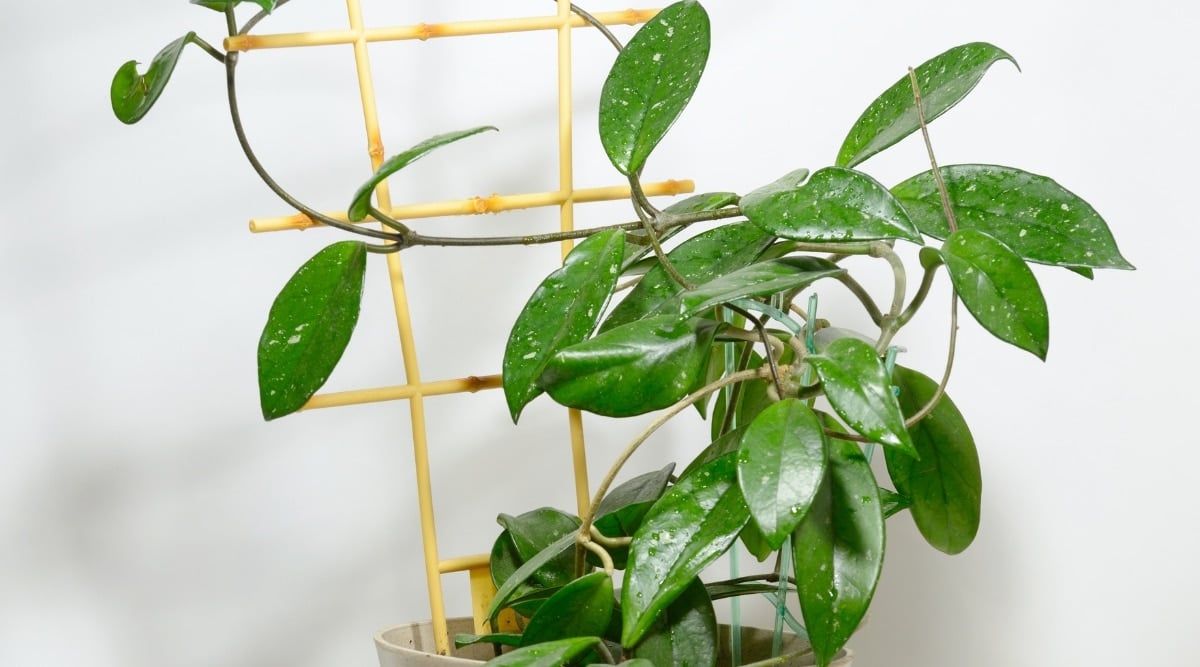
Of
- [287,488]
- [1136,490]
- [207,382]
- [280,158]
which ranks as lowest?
[1136,490]

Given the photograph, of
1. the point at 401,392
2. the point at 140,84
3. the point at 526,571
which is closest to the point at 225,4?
the point at 140,84

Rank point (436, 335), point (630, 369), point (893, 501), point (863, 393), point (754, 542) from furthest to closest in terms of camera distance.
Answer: point (436, 335) → point (754, 542) → point (893, 501) → point (630, 369) → point (863, 393)

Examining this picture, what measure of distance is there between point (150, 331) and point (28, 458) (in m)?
0.17

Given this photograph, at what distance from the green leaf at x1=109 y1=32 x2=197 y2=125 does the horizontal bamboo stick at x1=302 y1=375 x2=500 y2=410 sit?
0.25 metres

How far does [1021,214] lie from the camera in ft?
2.45

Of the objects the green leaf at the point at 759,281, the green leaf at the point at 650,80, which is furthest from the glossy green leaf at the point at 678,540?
the green leaf at the point at 650,80

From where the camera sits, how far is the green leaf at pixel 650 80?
2.53 ft

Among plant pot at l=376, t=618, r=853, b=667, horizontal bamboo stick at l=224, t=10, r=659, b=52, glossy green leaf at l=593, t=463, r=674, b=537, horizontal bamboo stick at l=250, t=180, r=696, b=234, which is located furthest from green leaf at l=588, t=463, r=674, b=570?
horizontal bamboo stick at l=224, t=10, r=659, b=52

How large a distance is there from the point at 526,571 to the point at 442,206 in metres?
0.29

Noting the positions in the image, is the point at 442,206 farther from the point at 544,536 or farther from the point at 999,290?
the point at 999,290

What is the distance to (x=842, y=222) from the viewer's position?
0.66 m

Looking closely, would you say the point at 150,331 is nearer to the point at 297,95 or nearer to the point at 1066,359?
the point at 297,95

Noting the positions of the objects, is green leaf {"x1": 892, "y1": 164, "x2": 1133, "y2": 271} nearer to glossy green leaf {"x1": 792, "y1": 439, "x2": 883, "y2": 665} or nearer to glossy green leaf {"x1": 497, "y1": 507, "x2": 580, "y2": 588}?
glossy green leaf {"x1": 792, "y1": 439, "x2": 883, "y2": 665}

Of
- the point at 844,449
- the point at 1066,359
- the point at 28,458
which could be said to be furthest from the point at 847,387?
the point at 28,458
